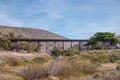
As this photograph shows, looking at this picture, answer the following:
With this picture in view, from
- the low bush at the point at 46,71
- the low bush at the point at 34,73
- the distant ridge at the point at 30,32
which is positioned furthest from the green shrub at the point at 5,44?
the low bush at the point at 34,73

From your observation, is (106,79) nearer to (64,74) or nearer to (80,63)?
(64,74)

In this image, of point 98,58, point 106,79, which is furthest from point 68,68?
point 98,58

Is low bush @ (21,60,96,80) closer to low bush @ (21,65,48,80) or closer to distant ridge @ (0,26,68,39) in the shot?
low bush @ (21,65,48,80)

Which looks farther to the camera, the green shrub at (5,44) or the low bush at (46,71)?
the green shrub at (5,44)

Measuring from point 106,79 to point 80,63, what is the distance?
16.7 ft

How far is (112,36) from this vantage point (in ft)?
183

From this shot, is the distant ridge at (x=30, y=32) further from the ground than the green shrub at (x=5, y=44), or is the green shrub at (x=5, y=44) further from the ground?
the distant ridge at (x=30, y=32)

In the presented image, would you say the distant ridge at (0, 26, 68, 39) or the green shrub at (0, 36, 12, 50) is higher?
the distant ridge at (0, 26, 68, 39)

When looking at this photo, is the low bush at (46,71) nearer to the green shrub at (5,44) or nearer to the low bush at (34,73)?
the low bush at (34,73)

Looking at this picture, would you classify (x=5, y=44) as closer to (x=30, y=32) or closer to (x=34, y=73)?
(x=34, y=73)

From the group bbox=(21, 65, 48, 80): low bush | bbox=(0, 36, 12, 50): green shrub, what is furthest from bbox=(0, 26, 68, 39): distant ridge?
bbox=(21, 65, 48, 80): low bush

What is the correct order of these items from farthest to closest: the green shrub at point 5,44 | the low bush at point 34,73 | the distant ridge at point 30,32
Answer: the distant ridge at point 30,32 < the green shrub at point 5,44 < the low bush at point 34,73

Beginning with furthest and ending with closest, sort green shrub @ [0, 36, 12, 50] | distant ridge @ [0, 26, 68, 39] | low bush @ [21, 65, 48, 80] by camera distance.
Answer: distant ridge @ [0, 26, 68, 39]
green shrub @ [0, 36, 12, 50]
low bush @ [21, 65, 48, 80]

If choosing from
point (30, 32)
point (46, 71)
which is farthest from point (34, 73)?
point (30, 32)
